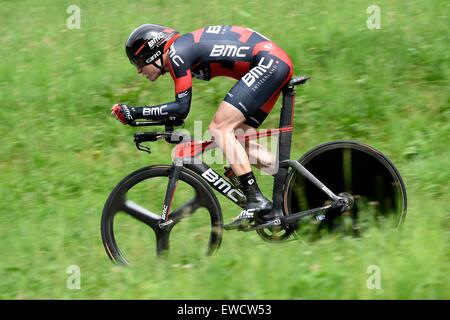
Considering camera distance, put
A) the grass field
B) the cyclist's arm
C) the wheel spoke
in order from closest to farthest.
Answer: the grass field, the cyclist's arm, the wheel spoke

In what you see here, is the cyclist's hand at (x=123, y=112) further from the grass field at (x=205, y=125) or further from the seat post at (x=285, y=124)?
the seat post at (x=285, y=124)

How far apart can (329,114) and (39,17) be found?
5.05 m

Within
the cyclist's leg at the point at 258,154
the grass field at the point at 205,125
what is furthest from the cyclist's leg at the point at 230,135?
the grass field at the point at 205,125

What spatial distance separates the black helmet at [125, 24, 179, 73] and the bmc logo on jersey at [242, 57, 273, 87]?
2.21ft

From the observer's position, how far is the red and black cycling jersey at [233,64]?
6.11 metres

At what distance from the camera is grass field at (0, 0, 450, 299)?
5.42m

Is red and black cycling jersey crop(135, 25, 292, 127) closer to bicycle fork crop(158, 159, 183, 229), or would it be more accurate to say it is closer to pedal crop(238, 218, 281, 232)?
bicycle fork crop(158, 159, 183, 229)

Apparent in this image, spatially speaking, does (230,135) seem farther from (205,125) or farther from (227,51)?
(205,125)

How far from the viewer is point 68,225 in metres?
7.58

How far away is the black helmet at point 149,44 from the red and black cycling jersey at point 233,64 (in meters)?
0.10

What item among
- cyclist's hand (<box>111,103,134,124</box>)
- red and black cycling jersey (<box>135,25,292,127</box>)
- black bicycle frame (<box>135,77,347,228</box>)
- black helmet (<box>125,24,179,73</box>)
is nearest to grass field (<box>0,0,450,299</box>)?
black bicycle frame (<box>135,77,347,228</box>)

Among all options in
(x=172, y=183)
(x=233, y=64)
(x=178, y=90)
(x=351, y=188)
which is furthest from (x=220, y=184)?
(x=351, y=188)

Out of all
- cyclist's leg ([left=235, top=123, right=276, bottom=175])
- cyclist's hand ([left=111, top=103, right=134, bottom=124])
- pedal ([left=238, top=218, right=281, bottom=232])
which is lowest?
pedal ([left=238, top=218, right=281, bottom=232])
